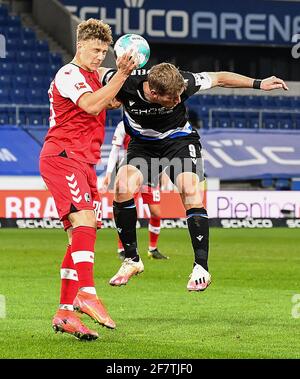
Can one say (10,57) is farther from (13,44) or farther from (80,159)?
(80,159)

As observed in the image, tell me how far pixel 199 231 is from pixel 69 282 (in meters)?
1.52

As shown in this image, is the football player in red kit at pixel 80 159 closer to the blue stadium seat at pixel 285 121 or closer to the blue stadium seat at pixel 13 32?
the blue stadium seat at pixel 285 121

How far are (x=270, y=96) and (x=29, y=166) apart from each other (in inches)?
447

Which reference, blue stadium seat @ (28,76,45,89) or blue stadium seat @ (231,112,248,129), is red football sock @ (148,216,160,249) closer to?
blue stadium seat @ (231,112,248,129)

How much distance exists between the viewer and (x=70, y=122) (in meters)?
8.41

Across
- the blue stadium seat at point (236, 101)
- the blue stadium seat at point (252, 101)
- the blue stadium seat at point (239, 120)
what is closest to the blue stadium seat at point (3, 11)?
the blue stadium seat at point (236, 101)

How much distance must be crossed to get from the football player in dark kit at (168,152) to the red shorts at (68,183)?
3.56 ft

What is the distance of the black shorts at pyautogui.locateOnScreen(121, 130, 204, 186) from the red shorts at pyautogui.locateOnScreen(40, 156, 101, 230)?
54.8 inches

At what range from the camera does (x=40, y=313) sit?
9.75 meters

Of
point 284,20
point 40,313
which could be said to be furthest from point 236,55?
point 40,313

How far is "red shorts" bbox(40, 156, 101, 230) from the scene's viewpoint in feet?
26.9

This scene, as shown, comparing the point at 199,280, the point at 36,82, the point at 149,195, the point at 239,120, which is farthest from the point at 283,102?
the point at 199,280

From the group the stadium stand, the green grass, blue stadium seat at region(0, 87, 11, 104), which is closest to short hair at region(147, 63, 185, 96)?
the green grass
